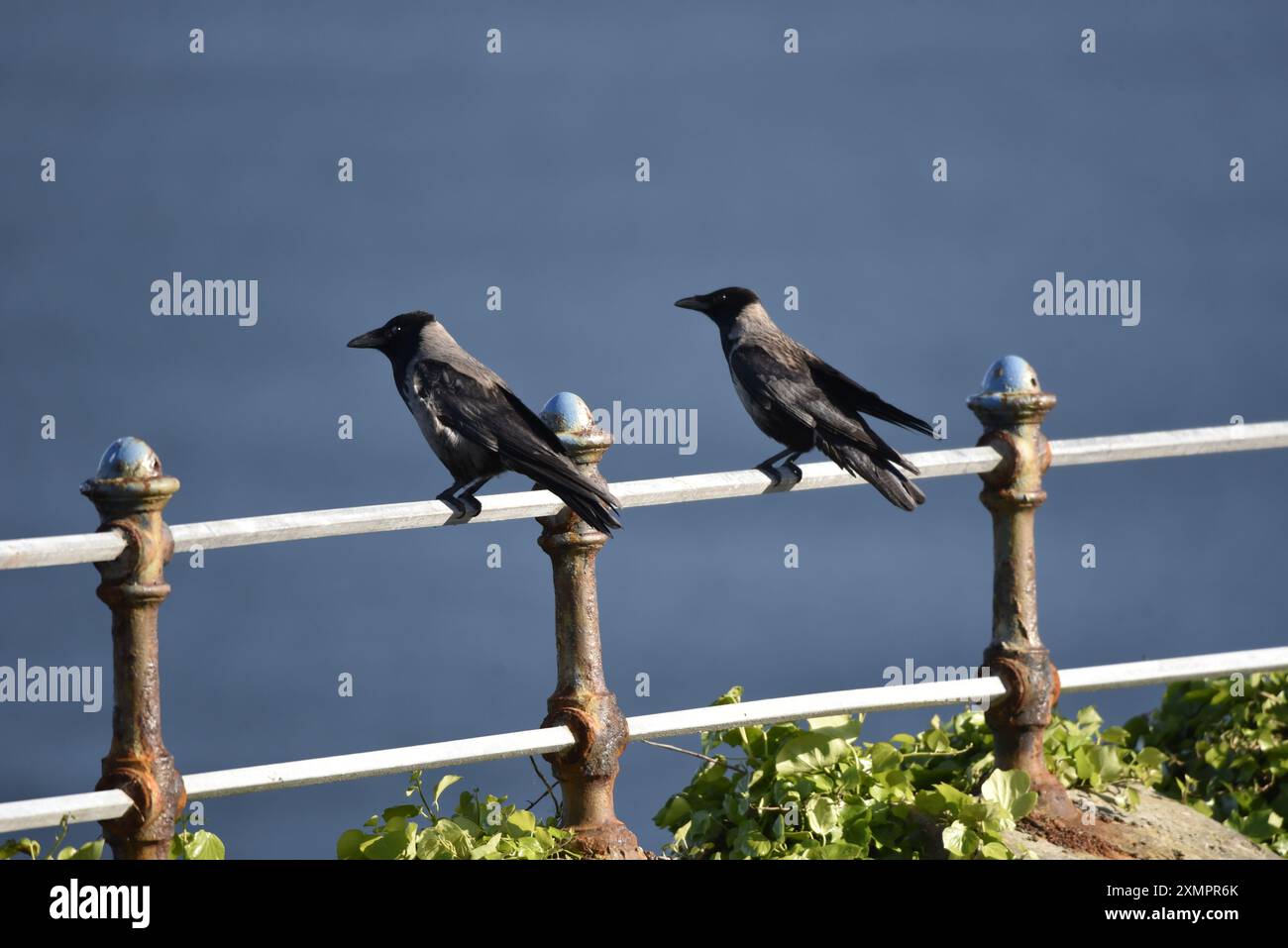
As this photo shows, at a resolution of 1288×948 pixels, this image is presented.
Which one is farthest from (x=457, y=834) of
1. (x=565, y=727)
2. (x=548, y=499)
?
(x=548, y=499)

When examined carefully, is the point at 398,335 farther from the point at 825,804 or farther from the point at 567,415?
the point at 825,804

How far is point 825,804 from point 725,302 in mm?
1970

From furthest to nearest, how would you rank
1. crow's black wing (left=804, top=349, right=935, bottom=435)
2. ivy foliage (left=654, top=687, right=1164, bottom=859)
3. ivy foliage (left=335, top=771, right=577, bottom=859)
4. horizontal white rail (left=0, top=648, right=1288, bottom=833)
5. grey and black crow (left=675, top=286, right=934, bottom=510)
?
crow's black wing (left=804, top=349, right=935, bottom=435), grey and black crow (left=675, top=286, right=934, bottom=510), ivy foliage (left=654, top=687, right=1164, bottom=859), ivy foliage (left=335, top=771, right=577, bottom=859), horizontal white rail (left=0, top=648, right=1288, bottom=833)

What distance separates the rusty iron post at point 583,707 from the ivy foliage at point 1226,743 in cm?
176

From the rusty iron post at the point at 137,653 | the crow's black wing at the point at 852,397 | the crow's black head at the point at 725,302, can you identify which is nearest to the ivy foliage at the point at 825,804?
the crow's black wing at the point at 852,397

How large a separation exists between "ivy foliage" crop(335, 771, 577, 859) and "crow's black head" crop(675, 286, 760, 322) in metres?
2.02

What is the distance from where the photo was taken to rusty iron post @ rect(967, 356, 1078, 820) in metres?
4.53

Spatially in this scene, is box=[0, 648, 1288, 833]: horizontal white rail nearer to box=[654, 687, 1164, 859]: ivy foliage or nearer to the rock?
box=[654, 687, 1164, 859]: ivy foliage

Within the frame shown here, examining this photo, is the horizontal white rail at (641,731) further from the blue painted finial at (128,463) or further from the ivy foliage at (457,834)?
the blue painted finial at (128,463)

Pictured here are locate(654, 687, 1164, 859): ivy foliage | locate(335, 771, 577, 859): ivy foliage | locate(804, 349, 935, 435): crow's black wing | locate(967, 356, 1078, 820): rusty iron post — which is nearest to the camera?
locate(335, 771, 577, 859): ivy foliage

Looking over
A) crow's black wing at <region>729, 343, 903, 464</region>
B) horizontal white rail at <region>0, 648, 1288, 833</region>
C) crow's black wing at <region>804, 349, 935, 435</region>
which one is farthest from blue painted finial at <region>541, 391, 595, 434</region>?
crow's black wing at <region>804, 349, 935, 435</region>

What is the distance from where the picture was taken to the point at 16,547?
11.2ft
